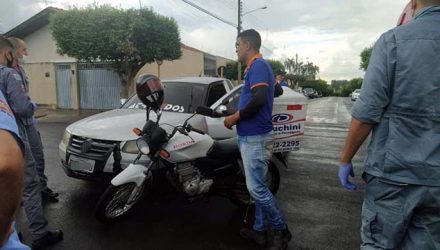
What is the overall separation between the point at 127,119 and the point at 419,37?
389 centimetres

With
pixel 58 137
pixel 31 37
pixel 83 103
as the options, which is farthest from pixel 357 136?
pixel 31 37

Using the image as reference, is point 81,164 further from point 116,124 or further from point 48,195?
point 48,195

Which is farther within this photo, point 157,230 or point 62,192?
point 62,192

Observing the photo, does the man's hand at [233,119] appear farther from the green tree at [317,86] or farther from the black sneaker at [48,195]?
the green tree at [317,86]

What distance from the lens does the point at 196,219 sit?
437cm

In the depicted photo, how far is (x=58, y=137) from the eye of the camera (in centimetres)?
1039

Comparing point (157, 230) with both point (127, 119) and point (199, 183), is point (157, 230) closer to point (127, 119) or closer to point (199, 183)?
point (199, 183)

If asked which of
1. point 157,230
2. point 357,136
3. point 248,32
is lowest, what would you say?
point 157,230

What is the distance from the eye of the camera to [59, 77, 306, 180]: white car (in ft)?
14.8

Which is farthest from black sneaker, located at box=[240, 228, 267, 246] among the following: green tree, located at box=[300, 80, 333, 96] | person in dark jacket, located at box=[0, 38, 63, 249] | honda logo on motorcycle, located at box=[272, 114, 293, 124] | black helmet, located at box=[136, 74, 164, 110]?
green tree, located at box=[300, 80, 333, 96]

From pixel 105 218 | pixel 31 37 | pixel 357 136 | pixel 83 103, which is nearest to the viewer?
pixel 357 136

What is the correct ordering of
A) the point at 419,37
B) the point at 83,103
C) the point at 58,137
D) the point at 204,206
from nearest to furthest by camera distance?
the point at 419,37, the point at 204,206, the point at 58,137, the point at 83,103

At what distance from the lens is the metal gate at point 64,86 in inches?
833

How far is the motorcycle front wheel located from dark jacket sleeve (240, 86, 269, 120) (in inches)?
54.4
